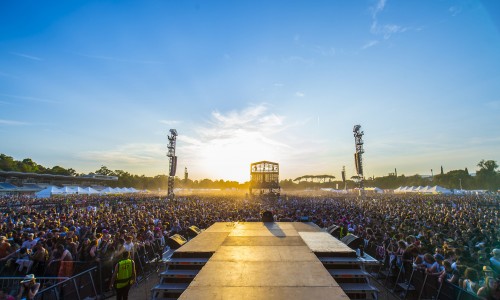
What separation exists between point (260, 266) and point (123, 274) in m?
3.99

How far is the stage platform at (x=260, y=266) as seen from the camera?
15.9ft

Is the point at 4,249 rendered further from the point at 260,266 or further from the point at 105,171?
the point at 105,171

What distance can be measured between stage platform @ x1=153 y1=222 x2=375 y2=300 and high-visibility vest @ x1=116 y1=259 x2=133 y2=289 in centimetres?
91

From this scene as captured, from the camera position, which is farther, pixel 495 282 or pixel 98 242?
pixel 98 242

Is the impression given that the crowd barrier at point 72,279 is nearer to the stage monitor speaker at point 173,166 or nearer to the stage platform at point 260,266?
the stage platform at point 260,266

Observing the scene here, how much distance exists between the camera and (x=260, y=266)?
6.38 metres

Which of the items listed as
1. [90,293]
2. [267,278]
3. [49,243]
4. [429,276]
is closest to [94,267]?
[90,293]

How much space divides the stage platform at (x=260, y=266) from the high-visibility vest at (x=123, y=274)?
0.91 m

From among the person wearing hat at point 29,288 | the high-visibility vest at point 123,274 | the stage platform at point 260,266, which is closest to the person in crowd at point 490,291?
the stage platform at point 260,266

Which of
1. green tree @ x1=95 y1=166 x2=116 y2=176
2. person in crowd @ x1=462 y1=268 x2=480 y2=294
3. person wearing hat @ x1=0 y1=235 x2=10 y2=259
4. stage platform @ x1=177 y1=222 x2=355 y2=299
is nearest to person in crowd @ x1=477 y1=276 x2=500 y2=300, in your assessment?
person in crowd @ x1=462 y1=268 x2=480 y2=294

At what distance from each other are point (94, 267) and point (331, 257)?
25.2 ft

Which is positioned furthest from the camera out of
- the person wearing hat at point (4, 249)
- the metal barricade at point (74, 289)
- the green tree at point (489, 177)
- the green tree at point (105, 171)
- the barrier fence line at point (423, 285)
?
the green tree at point (105, 171)

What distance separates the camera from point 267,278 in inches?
218

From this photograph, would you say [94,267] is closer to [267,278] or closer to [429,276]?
[267,278]
